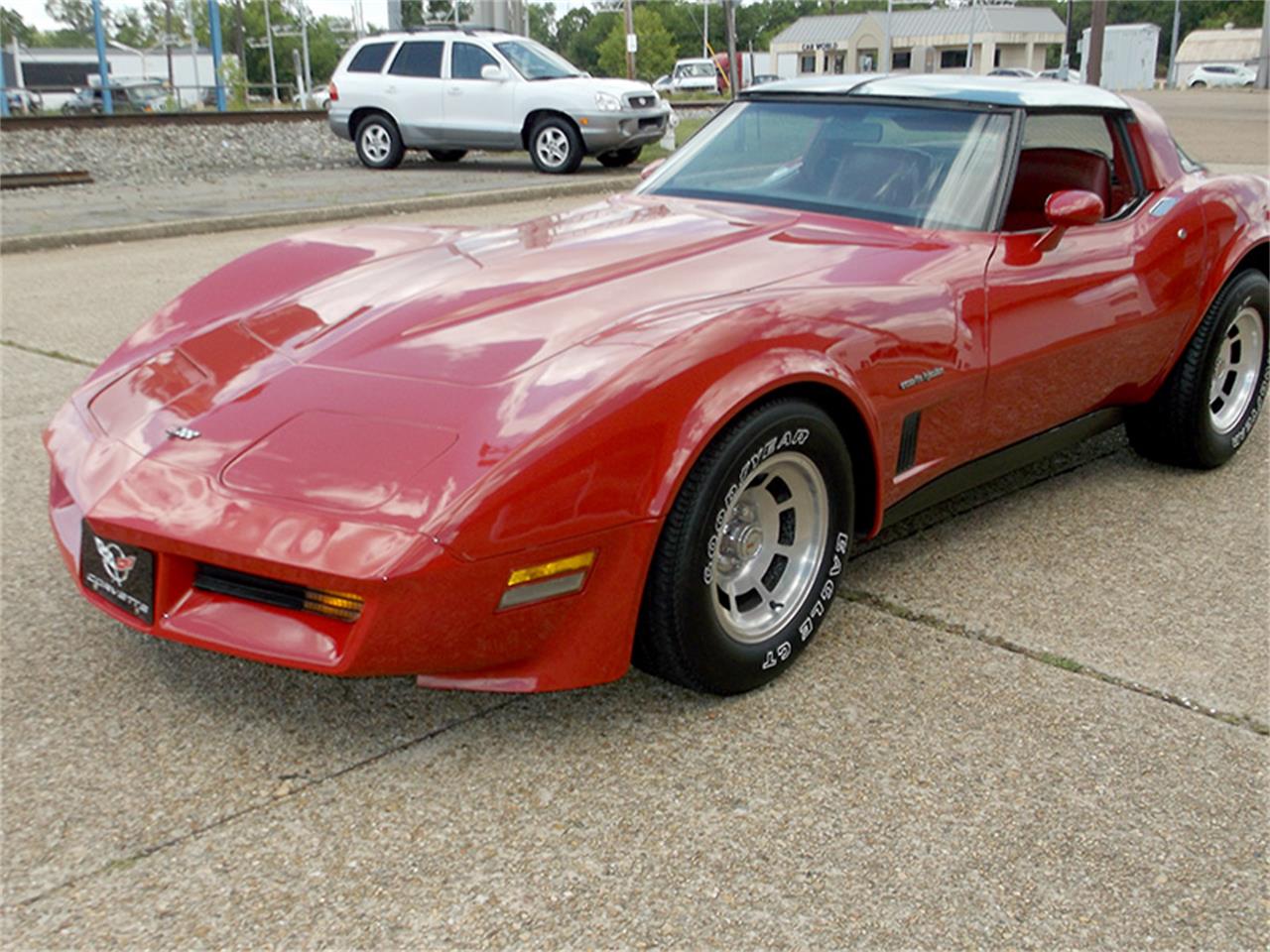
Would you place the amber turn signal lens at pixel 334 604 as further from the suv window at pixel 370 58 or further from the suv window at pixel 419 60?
the suv window at pixel 370 58

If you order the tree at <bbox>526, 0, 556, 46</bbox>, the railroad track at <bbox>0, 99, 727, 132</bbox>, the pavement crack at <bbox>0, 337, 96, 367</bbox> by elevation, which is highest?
the tree at <bbox>526, 0, 556, 46</bbox>

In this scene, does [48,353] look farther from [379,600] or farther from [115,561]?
[379,600]

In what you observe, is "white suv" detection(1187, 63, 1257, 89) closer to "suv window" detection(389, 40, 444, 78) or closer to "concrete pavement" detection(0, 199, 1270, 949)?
"suv window" detection(389, 40, 444, 78)

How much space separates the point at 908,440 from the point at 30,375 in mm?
4220

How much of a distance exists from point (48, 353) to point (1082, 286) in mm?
4806

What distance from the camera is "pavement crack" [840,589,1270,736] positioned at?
2.85 metres

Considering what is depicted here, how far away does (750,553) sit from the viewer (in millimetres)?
2902

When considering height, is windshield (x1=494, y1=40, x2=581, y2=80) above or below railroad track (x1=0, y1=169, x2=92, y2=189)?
above

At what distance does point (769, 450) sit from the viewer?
2.75 meters

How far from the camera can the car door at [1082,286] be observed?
137 inches

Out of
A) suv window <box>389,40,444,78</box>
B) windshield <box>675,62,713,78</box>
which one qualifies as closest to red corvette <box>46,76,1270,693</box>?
suv window <box>389,40,444,78</box>

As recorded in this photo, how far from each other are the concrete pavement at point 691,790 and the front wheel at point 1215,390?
91 cm

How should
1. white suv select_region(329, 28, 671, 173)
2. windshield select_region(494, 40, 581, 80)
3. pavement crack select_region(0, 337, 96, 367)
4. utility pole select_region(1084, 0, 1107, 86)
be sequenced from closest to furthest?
pavement crack select_region(0, 337, 96, 367), white suv select_region(329, 28, 671, 173), windshield select_region(494, 40, 581, 80), utility pole select_region(1084, 0, 1107, 86)

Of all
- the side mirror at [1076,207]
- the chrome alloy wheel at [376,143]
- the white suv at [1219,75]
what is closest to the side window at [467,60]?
the chrome alloy wheel at [376,143]
